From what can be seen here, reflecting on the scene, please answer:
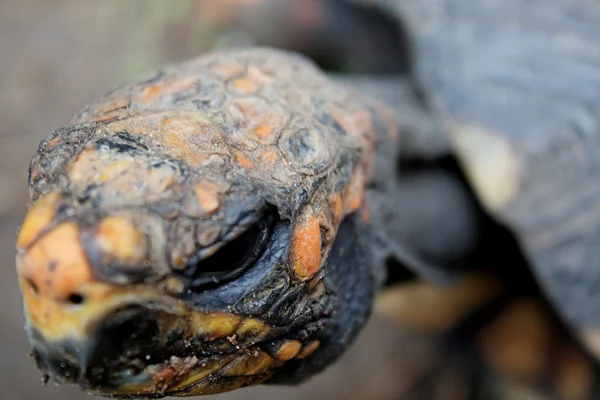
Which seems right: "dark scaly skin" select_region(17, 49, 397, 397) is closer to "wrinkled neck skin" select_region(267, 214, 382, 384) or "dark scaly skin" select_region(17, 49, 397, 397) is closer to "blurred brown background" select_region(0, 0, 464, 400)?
"wrinkled neck skin" select_region(267, 214, 382, 384)

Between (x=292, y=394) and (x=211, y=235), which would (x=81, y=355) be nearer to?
(x=211, y=235)

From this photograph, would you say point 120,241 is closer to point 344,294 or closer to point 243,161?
point 243,161

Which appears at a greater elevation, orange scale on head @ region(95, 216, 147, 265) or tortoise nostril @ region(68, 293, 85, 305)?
orange scale on head @ region(95, 216, 147, 265)

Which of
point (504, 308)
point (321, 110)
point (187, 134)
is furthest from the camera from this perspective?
point (504, 308)

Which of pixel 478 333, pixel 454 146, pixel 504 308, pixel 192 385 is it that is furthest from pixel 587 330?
pixel 192 385

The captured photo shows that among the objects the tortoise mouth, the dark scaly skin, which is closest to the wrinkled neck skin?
the dark scaly skin

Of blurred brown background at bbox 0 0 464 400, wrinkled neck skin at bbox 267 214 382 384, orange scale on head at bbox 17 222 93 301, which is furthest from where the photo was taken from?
blurred brown background at bbox 0 0 464 400
